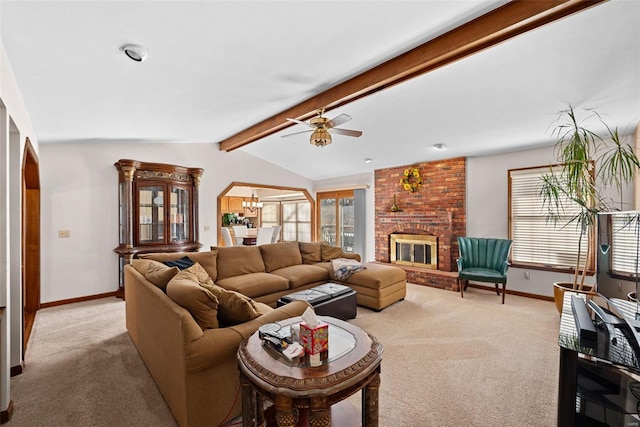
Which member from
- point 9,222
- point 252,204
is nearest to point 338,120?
point 9,222

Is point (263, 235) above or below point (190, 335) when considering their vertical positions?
above

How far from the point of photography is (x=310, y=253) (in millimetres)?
5148

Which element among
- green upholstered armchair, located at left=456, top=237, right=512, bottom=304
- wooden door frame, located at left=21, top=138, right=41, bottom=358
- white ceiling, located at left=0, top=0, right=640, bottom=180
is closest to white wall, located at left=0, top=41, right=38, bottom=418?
white ceiling, located at left=0, top=0, right=640, bottom=180

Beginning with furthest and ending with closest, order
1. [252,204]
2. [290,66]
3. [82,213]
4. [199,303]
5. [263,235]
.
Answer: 1. [252,204]
2. [263,235]
3. [82,213]
4. [290,66]
5. [199,303]

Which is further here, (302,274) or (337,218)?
(337,218)

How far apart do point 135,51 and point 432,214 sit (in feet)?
17.0

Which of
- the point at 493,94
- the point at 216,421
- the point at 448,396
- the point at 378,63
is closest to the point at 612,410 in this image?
the point at 448,396

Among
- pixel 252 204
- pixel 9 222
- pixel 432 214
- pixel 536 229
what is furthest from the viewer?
pixel 252 204

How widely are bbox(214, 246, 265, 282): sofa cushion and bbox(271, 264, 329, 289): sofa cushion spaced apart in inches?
11.8

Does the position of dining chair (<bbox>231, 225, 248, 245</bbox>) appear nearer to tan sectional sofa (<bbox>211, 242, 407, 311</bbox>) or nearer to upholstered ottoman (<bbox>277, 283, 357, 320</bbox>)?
tan sectional sofa (<bbox>211, 242, 407, 311</bbox>)

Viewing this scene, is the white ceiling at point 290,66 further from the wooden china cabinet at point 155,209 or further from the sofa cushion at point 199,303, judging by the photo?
the sofa cushion at point 199,303

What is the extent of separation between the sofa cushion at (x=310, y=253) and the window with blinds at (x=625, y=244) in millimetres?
3767

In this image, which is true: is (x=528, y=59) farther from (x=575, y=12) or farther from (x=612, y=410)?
(x=612, y=410)

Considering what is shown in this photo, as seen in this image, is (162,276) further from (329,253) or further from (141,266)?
(329,253)
